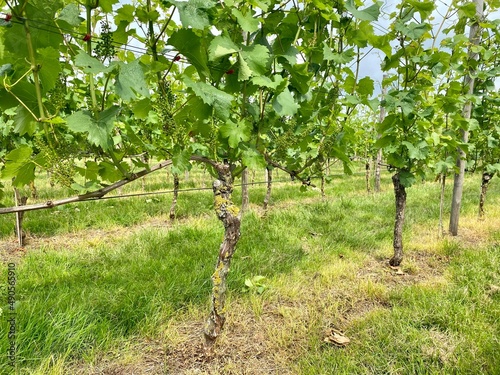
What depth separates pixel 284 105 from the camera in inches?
64.3

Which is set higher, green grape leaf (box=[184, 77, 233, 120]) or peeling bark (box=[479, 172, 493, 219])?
green grape leaf (box=[184, 77, 233, 120])

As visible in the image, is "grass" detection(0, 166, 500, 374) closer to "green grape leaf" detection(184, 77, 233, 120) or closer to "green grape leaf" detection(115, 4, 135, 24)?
"green grape leaf" detection(184, 77, 233, 120)

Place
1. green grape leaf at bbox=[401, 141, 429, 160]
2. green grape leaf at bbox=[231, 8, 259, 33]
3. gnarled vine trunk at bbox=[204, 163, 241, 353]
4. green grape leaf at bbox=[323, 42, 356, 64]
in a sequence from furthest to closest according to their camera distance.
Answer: green grape leaf at bbox=[401, 141, 429, 160]
gnarled vine trunk at bbox=[204, 163, 241, 353]
green grape leaf at bbox=[323, 42, 356, 64]
green grape leaf at bbox=[231, 8, 259, 33]

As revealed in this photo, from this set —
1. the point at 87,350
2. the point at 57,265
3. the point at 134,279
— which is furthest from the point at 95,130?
the point at 57,265

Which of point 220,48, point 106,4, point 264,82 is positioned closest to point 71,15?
point 106,4

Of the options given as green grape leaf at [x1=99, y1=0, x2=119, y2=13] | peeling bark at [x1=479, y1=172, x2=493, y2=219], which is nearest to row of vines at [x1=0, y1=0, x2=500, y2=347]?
green grape leaf at [x1=99, y1=0, x2=119, y2=13]

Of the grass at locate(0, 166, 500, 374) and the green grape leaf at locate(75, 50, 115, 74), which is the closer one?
the green grape leaf at locate(75, 50, 115, 74)

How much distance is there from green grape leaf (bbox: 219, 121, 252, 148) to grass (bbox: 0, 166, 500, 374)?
1587 millimetres

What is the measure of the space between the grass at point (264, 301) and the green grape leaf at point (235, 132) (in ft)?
5.21

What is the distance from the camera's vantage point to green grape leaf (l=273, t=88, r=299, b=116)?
1.62 m

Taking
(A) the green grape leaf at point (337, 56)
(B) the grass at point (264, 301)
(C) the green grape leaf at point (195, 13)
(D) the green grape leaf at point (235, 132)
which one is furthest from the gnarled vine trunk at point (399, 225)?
(C) the green grape leaf at point (195, 13)

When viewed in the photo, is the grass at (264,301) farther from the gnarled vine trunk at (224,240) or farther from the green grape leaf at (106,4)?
the green grape leaf at (106,4)

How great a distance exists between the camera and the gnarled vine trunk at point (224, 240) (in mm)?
1985

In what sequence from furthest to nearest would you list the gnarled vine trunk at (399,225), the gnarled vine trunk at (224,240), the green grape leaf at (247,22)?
1. the gnarled vine trunk at (399,225)
2. the gnarled vine trunk at (224,240)
3. the green grape leaf at (247,22)
